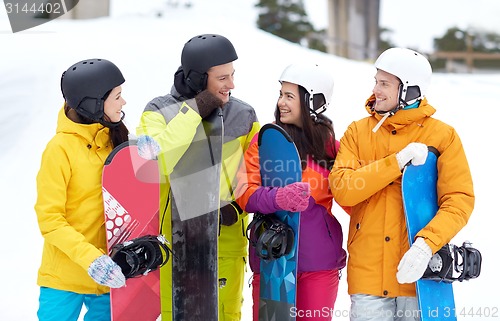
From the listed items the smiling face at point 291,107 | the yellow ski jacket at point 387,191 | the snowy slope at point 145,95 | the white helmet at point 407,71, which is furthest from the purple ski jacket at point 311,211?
the snowy slope at point 145,95

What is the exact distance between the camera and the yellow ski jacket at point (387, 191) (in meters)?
3.74

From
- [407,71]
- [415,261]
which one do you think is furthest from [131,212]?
[407,71]

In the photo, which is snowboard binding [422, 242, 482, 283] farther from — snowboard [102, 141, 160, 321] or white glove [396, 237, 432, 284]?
snowboard [102, 141, 160, 321]

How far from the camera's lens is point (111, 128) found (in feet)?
12.9

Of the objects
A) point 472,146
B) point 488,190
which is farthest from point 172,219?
point 472,146

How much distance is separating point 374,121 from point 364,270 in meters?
0.78

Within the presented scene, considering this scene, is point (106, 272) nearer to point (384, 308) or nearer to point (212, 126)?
point (212, 126)

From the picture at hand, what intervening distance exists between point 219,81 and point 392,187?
1.08 meters

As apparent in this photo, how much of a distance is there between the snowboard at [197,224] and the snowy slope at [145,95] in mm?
1608

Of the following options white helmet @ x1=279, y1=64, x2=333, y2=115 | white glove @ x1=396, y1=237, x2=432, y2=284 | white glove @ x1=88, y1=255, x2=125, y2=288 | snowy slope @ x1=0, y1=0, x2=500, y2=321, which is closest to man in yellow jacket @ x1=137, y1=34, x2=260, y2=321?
white helmet @ x1=279, y1=64, x2=333, y2=115

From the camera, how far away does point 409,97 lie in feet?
12.8

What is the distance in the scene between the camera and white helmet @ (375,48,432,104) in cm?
390

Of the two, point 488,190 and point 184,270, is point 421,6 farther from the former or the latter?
point 184,270

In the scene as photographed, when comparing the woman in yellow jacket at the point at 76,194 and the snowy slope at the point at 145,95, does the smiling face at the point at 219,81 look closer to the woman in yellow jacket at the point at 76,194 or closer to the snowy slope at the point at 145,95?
the woman in yellow jacket at the point at 76,194
